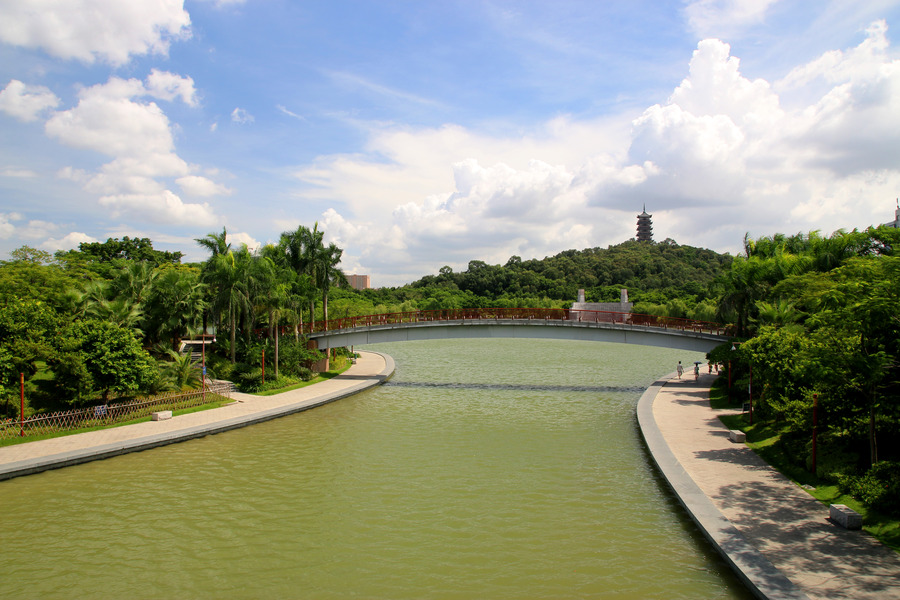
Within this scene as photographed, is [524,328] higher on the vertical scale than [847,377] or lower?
higher

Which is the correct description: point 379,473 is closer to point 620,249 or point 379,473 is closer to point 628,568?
point 628,568

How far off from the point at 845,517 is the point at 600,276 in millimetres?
107590

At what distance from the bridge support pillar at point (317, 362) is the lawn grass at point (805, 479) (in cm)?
2428

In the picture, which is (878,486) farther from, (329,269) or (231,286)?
(329,269)

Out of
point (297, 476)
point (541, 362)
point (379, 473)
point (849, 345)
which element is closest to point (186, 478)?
point (297, 476)

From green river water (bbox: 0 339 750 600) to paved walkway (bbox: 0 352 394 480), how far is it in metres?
0.51

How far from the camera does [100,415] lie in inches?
773

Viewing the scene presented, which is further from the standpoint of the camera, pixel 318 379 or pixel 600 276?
pixel 600 276

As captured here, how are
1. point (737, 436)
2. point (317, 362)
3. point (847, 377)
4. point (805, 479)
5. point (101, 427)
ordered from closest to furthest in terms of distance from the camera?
point (847, 377) → point (805, 479) → point (737, 436) → point (101, 427) → point (317, 362)

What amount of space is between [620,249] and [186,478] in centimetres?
13810

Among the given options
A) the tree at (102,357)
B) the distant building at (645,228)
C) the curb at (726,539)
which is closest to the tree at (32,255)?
the tree at (102,357)

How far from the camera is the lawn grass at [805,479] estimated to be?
973 cm

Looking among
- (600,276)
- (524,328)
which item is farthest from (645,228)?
(524,328)

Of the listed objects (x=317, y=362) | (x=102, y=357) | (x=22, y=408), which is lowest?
(x=317, y=362)
